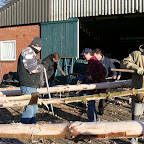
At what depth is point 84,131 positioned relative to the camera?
269cm

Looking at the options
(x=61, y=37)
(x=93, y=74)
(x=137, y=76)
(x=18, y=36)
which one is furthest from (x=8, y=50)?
(x=137, y=76)

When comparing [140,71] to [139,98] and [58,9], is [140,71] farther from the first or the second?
[58,9]

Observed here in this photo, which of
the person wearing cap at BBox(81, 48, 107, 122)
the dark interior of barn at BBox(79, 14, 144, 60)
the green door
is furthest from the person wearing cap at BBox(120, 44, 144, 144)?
the dark interior of barn at BBox(79, 14, 144, 60)

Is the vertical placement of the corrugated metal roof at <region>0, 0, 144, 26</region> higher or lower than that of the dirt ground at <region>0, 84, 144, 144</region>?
higher

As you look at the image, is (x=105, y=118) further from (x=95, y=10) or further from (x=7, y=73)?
(x=7, y=73)

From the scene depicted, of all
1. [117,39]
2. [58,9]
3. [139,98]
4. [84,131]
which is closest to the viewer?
[84,131]

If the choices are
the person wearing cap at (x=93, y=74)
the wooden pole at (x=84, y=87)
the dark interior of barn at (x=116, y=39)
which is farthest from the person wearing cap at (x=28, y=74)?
the dark interior of barn at (x=116, y=39)

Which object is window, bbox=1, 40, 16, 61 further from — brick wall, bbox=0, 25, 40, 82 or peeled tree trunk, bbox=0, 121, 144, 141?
peeled tree trunk, bbox=0, 121, 144, 141

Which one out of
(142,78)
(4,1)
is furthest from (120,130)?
(4,1)

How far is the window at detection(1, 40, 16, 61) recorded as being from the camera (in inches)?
531

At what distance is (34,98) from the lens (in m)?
3.05

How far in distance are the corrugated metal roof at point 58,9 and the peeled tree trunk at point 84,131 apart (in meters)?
8.35

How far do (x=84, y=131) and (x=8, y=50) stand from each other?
12075mm

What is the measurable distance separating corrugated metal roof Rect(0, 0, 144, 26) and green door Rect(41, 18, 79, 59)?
13.9 inches
